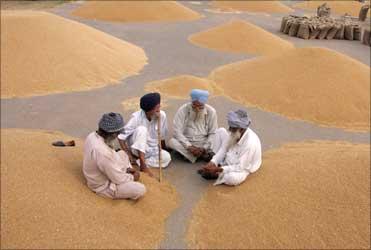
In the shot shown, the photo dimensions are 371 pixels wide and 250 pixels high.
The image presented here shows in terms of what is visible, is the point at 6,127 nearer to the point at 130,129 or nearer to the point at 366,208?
the point at 130,129

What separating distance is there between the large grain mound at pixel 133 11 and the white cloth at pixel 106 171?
404 inches

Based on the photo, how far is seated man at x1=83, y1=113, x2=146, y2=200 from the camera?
8.66ft

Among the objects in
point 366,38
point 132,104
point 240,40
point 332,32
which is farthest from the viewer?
point 332,32

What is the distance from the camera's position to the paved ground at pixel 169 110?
3438 millimetres

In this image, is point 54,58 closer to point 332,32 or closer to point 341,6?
point 332,32

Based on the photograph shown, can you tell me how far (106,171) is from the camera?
270 centimetres

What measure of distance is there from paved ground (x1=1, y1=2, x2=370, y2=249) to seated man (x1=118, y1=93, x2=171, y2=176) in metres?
0.21

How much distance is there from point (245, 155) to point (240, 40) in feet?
21.4

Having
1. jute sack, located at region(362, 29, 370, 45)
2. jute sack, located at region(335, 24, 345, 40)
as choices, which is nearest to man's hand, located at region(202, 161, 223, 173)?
jute sack, located at region(362, 29, 370, 45)

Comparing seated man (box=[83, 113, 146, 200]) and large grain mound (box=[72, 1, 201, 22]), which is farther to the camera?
large grain mound (box=[72, 1, 201, 22])

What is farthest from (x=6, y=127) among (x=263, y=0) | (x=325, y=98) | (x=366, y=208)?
(x=263, y=0)

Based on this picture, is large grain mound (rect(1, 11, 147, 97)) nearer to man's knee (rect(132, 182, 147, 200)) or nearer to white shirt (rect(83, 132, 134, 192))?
white shirt (rect(83, 132, 134, 192))

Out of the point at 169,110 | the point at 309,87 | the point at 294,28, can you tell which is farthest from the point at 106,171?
the point at 294,28

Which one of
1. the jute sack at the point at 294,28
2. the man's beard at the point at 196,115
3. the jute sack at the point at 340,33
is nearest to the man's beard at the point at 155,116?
the man's beard at the point at 196,115
